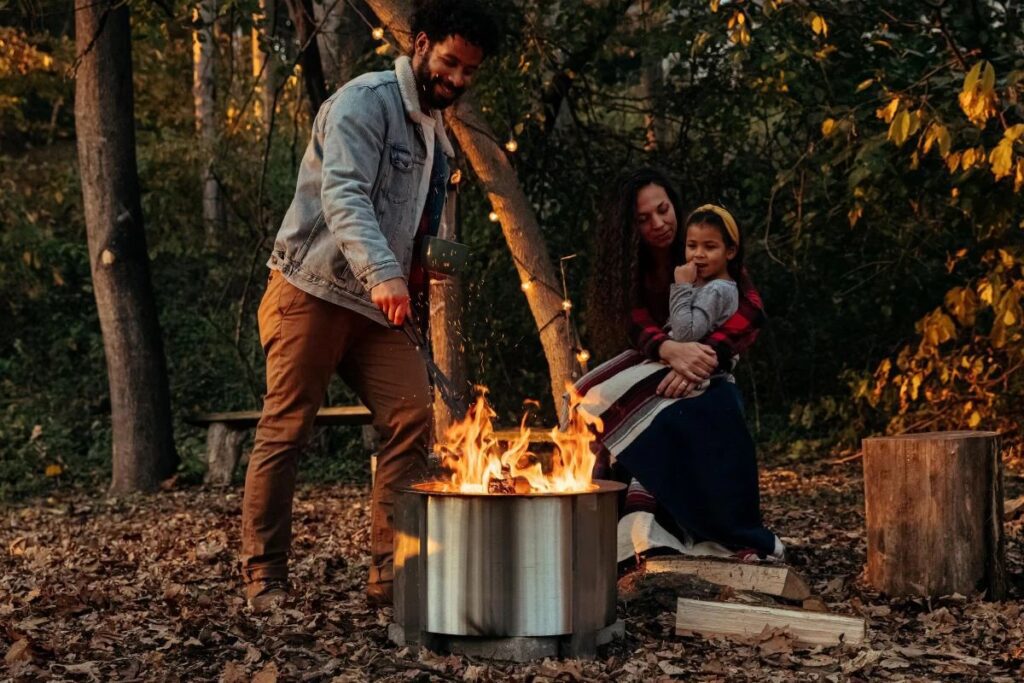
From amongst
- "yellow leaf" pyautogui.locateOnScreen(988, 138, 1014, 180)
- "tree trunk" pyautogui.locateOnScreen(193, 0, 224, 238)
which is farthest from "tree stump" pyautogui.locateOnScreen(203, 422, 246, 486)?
"yellow leaf" pyautogui.locateOnScreen(988, 138, 1014, 180)

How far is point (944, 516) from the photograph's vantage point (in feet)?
14.9

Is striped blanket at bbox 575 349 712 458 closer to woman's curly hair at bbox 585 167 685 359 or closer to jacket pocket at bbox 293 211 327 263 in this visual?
woman's curly hair at bbox 585 167 685 359

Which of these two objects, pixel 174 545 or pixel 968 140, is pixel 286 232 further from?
pixel 968 140

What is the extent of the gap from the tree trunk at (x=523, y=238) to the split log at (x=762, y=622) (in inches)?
83.9

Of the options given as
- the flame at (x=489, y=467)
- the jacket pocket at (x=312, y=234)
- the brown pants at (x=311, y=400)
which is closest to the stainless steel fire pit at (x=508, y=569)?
the flame at (x=489, y=467)

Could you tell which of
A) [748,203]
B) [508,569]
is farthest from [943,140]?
[748,203]

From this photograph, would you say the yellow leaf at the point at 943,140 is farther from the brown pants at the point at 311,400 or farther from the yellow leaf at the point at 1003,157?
the brown pants at the point at 311,400

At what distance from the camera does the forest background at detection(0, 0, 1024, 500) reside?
682 centimetres

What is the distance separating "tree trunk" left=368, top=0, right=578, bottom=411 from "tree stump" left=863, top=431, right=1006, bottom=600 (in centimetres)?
184

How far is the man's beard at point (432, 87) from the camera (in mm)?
4094

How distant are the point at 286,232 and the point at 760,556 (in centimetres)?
210

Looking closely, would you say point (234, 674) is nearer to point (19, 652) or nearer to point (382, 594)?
point (19, 652)

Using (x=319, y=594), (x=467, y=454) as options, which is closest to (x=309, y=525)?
(x=319, y=594)

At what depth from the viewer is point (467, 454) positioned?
12.6ft
